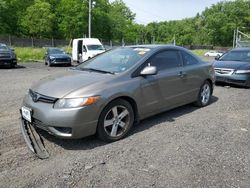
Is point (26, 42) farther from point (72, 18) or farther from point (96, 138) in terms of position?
point (96, 138)

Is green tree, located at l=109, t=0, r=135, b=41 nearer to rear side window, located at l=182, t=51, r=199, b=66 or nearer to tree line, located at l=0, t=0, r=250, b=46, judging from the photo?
tree line, located at l=0, t=0, r=250, b=46

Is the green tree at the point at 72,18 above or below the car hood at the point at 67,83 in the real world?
above

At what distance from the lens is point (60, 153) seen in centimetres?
405

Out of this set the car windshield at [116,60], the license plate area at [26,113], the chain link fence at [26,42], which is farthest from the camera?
the chain link fence at [26,42]

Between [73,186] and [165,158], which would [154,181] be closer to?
[165,158]

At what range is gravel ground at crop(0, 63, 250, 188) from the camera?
11.1 feet

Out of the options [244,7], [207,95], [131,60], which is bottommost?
[207,95]

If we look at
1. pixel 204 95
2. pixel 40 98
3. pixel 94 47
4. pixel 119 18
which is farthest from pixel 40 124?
pixel 119 18

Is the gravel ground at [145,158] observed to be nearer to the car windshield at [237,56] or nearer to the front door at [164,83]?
the front door at [164,83]

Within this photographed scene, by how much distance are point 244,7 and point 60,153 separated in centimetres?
10435

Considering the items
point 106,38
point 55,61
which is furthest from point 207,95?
point 106,38

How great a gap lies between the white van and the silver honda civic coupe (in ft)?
52.8

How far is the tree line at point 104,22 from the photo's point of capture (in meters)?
55.4

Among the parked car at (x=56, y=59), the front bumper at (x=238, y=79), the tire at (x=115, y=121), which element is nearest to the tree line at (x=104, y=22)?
the parked car at (x=56, y=59)
